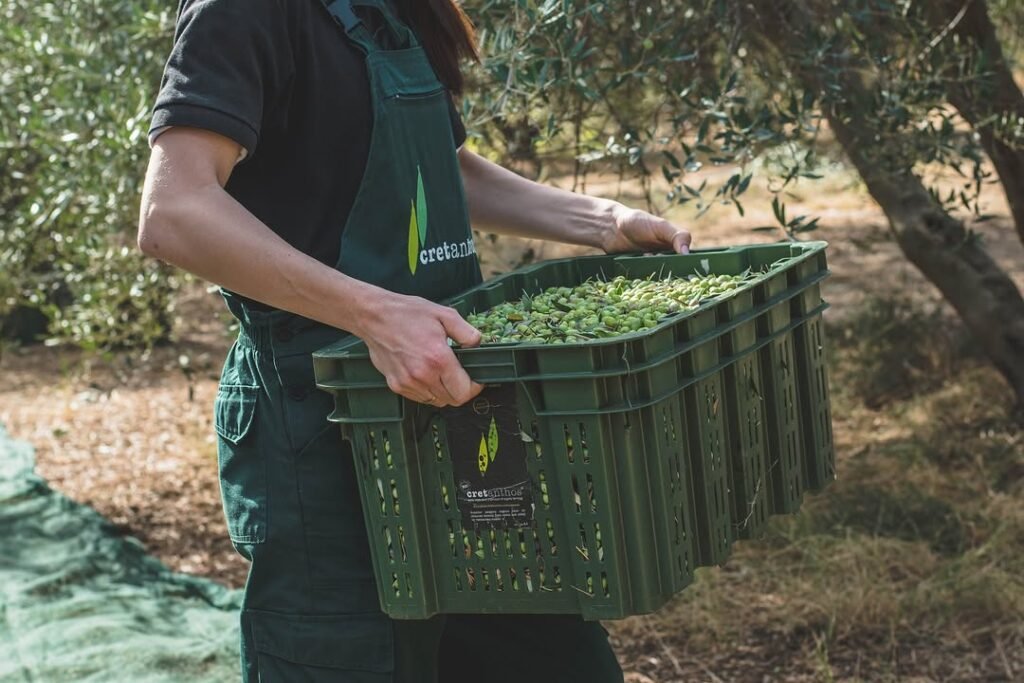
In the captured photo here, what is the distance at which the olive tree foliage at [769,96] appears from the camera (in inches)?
140

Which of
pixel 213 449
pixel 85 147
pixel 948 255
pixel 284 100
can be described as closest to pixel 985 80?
pixel 948 255

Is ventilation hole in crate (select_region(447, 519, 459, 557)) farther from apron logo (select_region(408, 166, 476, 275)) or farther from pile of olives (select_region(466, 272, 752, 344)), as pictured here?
apron logo (select_region(408, 166, 476, 275))

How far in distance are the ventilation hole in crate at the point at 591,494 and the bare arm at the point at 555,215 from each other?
0.84 m

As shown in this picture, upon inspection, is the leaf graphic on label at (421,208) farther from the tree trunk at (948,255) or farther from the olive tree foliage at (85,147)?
the tree trunk at (948,255)

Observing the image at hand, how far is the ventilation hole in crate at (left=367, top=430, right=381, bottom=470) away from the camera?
1.93 m

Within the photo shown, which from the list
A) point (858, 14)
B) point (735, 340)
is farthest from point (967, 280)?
point (735, 340)

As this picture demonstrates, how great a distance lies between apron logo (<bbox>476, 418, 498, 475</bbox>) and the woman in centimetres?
9

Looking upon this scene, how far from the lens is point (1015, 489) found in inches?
203

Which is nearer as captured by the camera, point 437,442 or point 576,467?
point 576,467

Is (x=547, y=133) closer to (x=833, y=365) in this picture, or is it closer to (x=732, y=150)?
(x=732, y=150)

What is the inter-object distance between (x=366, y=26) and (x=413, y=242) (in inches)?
13.3

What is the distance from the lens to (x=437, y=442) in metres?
1.93

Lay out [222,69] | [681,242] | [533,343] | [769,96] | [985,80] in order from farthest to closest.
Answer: [985,80], [769,96], [681,242], [222,69], [533,343]

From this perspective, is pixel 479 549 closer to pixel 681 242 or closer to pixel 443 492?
pixel 443 492
